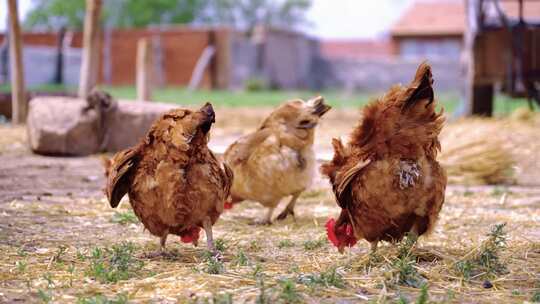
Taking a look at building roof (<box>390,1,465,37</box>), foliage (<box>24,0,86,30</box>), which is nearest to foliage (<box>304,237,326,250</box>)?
building roof (<box>390,1,465,37</box>)

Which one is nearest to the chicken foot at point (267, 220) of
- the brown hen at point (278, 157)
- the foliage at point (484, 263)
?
the brown hen at point (278, 157)

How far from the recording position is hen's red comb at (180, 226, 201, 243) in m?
5.34

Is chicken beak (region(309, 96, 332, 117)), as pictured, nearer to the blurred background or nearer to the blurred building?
the blurred background

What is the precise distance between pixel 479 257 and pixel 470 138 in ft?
16.7

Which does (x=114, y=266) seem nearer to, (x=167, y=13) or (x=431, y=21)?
(x=431, y=21)

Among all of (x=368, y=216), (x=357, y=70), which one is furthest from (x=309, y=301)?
(x=357, y=70)

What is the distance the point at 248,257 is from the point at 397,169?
1.11 meters

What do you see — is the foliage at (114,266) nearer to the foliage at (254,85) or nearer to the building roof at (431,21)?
the foliage at (254,85)

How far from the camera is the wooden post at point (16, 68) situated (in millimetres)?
13375

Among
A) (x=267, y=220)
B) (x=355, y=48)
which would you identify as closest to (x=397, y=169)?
(x=267, y=220)

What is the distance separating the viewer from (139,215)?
206 inches

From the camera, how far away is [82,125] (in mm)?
10727

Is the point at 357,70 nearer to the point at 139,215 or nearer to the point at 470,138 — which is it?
the point at 470,138

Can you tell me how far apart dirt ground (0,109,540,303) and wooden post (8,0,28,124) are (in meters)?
5.50
